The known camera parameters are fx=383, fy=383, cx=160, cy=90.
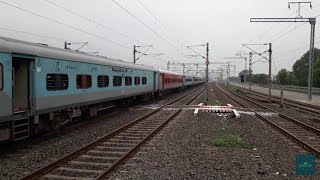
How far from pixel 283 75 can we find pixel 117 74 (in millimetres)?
96413

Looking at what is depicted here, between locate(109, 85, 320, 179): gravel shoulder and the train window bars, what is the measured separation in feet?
12.3

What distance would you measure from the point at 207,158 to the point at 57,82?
6.13 m

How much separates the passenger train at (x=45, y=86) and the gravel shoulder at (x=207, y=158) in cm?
347

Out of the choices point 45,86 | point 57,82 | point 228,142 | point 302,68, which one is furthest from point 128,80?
point 302,68

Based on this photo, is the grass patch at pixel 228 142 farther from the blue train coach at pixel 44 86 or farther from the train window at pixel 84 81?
the train window at pixel 84 81

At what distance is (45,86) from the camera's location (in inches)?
480

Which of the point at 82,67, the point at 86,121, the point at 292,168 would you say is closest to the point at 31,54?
the point at 82,67

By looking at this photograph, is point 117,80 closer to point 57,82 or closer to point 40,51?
point 57,82

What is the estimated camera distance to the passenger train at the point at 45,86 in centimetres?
1003

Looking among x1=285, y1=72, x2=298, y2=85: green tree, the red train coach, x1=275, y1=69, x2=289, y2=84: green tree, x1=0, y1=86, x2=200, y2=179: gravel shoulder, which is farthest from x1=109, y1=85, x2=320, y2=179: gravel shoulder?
x1=275, y1=69, x2=289, y2=84: green tree

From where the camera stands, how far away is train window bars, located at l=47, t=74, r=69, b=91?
41.3ft

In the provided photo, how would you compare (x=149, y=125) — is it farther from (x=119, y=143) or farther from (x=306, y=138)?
(x=306, y=138)

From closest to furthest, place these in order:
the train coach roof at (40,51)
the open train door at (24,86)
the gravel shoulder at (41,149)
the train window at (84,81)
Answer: the gravel shoulder at (41,149)
the train coach roof at (40,51)
the open train door at (24,86)
the train window at (84,81)

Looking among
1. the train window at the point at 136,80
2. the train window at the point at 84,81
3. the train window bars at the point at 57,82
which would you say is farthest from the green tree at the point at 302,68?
the train window bars at the point at 57,82
